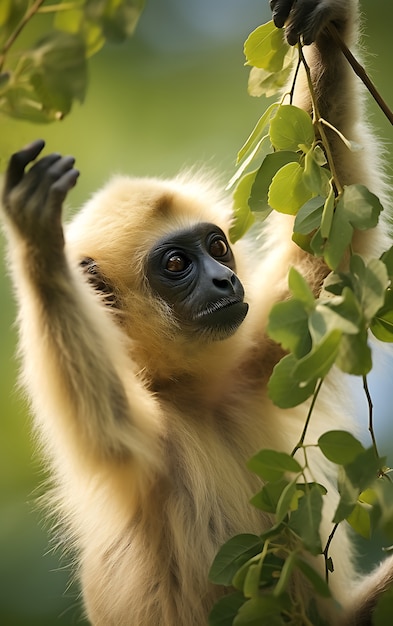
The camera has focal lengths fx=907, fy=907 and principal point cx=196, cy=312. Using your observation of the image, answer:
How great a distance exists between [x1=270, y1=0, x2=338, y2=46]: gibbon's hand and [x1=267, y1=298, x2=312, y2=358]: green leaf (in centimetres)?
142

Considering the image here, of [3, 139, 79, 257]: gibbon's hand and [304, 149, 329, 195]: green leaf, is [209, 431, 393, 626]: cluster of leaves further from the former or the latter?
[3, 139, 79, 257]: gibbon's hand

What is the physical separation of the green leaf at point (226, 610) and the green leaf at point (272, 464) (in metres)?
0.38

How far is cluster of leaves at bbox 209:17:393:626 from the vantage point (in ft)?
7.12

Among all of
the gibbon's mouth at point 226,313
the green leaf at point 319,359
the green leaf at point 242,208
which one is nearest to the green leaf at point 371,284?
the green leaf at point 319,359

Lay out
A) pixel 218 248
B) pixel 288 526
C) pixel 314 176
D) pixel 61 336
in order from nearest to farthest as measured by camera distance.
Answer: pixel 288 526, pixel 314 176, pixel 61 336, pixel 218 248

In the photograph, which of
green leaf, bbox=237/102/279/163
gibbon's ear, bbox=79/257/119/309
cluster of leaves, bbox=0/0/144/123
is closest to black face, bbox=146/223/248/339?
gibbon's ear, bbox=79/257/119/309

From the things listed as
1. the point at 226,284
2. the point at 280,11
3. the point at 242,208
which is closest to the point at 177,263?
the point at 226,284

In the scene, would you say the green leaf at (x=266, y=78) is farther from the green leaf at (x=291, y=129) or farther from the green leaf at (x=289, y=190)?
the green leaf at (x=289, y=190)

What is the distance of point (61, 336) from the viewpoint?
3020 millimetres

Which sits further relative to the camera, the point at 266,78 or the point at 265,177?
the point at 266,78

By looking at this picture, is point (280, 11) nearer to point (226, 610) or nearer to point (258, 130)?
point (258, 130)

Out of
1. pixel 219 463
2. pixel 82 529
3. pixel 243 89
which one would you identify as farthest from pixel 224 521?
pixel 243 89

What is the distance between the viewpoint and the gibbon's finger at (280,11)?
11.0 ft

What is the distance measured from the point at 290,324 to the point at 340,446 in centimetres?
41
